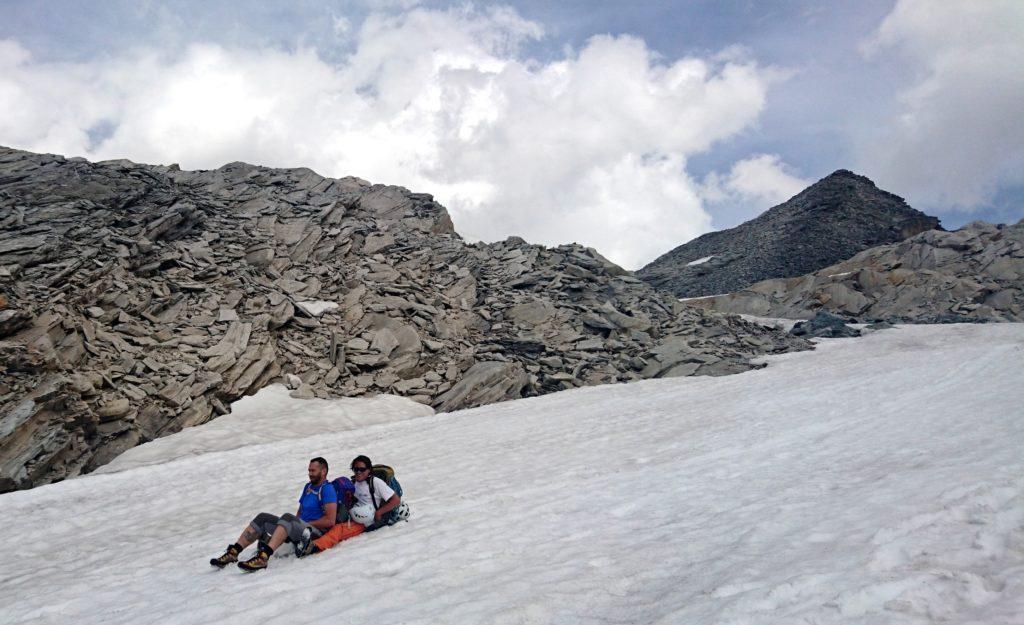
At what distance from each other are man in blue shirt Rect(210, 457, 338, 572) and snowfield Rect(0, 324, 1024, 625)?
11.6 inches

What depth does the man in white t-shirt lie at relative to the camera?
8.87m

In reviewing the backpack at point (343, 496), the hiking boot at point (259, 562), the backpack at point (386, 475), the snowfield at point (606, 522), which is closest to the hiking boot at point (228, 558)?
the snowfield at point (606, 522)

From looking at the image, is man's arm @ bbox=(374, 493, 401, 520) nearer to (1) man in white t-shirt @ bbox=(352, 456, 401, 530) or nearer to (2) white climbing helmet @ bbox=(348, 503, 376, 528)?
(1) man in white t-shirt @ bbox=(352, 456, 401, 530)

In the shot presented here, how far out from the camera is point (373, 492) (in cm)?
896

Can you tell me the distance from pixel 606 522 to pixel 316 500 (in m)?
3.99

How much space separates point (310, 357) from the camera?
23.4 meters

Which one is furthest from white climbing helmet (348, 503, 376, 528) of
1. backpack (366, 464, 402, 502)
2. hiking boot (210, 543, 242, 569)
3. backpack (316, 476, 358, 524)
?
hiking boot (210, 543, 242, 569)

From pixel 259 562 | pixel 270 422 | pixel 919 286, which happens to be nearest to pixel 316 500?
pixel 259 562

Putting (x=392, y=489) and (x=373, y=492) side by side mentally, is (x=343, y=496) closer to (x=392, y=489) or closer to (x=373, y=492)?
(x=373, y=492)

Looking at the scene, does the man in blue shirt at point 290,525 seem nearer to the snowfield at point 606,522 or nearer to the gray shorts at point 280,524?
the gray shorts at point 280,524

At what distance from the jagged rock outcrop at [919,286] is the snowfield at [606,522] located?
2884cm

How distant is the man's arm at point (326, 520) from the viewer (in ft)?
27.4

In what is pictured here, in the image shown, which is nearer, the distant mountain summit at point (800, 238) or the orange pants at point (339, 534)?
the orange pants at point (339, 534)

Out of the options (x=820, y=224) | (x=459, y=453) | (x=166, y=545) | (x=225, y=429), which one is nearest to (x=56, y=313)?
(x=225, y=429)
